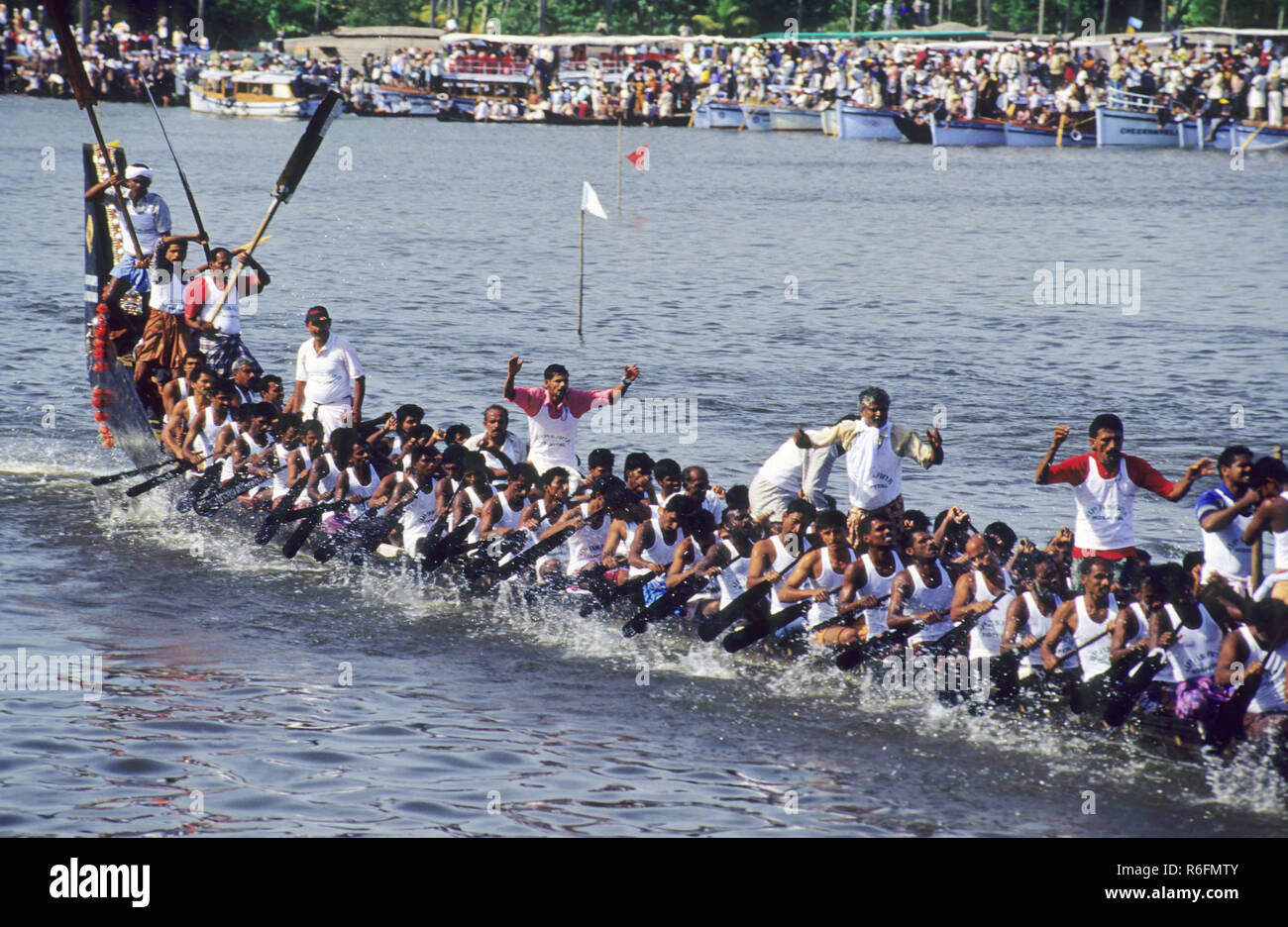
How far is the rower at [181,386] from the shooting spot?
18.2 meters

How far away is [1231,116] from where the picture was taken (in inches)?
2296

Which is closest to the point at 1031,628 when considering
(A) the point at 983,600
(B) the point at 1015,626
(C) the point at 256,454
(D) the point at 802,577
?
(B) the point at 1015,626

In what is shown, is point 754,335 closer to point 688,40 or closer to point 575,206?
point 575,206

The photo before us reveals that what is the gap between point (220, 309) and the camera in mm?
18500

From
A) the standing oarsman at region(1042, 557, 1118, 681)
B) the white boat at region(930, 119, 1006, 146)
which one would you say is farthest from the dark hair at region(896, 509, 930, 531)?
the white boat at region(930, 119, 1006, 146)

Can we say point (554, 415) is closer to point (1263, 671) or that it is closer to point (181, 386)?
point (181, 386)

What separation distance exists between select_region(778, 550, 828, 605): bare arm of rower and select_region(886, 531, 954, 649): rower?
1.94 feet

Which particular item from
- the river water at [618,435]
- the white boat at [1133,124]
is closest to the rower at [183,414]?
the river water at [618,435]

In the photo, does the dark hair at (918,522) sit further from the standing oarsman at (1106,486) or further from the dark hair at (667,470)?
the dark hair at (667,470)

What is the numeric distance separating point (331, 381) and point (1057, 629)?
8.59m

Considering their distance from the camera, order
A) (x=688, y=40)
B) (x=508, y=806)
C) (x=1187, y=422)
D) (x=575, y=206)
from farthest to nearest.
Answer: (x=688, y=40), (x=575, y=206), (x=1187, y=422), (x=508, y=806)

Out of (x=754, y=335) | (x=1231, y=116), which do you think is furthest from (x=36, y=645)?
(x=1231, y=116)

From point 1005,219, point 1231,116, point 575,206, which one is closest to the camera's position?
point 1005,219
